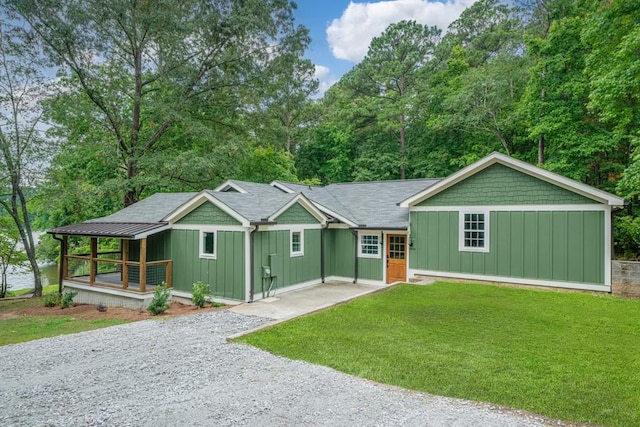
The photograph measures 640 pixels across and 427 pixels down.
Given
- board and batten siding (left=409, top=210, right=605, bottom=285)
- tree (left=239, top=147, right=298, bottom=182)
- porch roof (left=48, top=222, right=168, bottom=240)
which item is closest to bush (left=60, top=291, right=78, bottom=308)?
porch roof (left=48, top=222, right=168, bottom=240)

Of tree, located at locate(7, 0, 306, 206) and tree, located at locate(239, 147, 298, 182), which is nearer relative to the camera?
tree, located at locate(7, 0, 306, 206)

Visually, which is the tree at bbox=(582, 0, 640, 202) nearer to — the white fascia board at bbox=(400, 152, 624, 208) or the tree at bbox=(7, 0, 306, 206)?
the white fascia board at bbox=(400, 152, 624, 208)

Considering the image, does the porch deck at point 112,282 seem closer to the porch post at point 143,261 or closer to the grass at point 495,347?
the porch post at point 143,261

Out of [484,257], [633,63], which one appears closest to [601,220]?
[484,257]

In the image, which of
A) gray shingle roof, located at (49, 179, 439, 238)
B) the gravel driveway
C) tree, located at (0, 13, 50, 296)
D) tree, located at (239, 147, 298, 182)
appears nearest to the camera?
the gravel driveway

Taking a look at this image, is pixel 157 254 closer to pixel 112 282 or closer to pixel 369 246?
pixel 112 282

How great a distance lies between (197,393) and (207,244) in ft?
22.5

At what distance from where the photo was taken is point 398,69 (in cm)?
2820

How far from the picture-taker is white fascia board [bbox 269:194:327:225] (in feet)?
36.3

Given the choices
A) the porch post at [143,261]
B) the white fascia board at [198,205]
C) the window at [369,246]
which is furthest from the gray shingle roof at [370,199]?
the porch post at [143,261]

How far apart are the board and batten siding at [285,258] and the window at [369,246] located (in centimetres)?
159

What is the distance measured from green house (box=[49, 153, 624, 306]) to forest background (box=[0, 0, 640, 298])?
7.70ft

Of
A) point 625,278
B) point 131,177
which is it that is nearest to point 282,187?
point 131,177

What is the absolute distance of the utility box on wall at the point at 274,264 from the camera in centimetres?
1073
